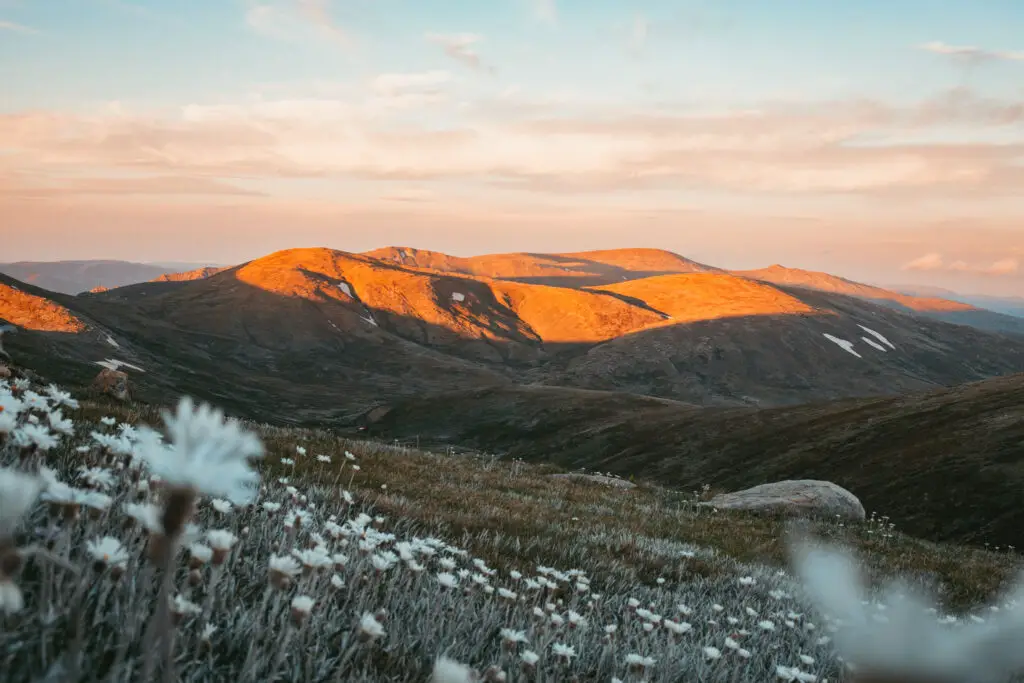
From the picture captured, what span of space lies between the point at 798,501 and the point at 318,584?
770 inches

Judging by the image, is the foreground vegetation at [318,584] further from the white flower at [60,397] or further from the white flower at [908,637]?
the white flower at [908,637]

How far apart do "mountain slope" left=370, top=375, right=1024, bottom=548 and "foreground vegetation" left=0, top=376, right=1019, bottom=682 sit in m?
24.2

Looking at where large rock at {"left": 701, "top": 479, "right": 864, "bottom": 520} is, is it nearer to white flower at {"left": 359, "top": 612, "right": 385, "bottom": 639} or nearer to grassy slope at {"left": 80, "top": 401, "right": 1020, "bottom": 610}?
grassy slope at {"left": 80, "top": 401, "right": 1020, "bottom": 610}

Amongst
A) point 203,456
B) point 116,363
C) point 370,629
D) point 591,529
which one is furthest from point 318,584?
point 116,363

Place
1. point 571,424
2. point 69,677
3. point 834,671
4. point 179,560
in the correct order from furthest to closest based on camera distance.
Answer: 1. point 571,424
2. point 834,671
3. point 179,560
4. point 69,677

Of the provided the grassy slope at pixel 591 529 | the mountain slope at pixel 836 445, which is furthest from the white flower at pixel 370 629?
the mountain slope at pixel 836 445

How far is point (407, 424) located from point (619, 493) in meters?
117

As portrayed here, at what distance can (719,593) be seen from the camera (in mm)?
6879

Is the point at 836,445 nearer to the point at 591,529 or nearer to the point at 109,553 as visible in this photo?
the point at 591,529

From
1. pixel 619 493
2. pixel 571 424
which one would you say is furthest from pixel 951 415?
pixel 571 424

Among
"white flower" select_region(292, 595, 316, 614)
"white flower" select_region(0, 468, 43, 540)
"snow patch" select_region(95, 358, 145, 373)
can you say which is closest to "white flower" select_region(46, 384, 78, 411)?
"white flower" select_region(292, 595, 316, 614)

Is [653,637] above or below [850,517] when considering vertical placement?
above

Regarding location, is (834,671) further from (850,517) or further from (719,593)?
(850,517)

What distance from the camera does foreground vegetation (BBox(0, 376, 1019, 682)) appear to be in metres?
1.87
